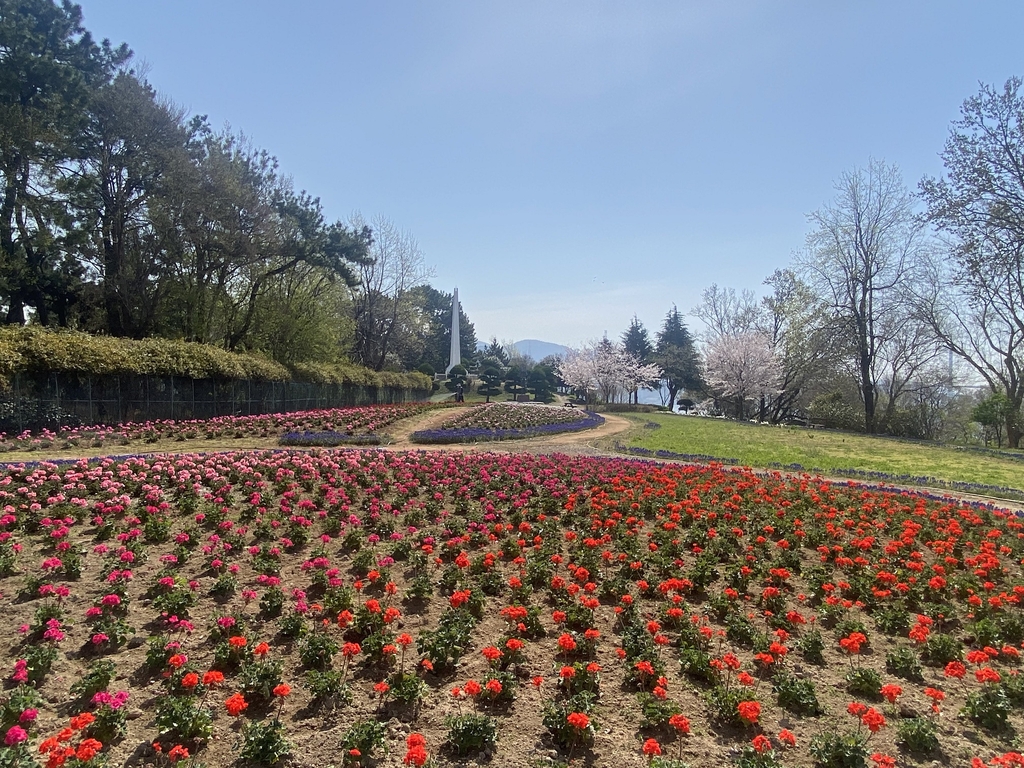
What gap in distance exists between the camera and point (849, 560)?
6.57 meters

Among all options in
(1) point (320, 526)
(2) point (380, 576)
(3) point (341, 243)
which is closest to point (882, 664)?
(2) point (380, 576)

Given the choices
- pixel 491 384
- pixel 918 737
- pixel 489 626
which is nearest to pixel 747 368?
pixel 491 384

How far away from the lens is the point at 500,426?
26.1m

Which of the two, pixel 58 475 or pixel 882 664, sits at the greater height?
pixel 58 475

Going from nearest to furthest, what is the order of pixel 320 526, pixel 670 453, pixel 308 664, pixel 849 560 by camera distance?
1. pixel 308 664
2. pixel 849 560
3. pixel 320 526
4. pixel 670 453

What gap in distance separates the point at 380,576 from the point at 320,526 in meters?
2.06

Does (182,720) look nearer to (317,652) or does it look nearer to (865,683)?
(317,652)

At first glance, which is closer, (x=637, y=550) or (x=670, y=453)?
(x=637, y=550)

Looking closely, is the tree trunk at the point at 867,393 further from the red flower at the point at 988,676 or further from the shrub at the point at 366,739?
the shrub at the point at 366,739

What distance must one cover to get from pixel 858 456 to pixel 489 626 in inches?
679

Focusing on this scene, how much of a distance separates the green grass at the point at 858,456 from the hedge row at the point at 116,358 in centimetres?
1606

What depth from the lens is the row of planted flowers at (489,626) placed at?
3434 mm

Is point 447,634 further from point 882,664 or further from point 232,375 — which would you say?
point 232,375

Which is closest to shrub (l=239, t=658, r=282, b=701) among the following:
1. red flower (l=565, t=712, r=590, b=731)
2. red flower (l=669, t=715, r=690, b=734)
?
red flower (l=565, t=712, r=590, b=731)
